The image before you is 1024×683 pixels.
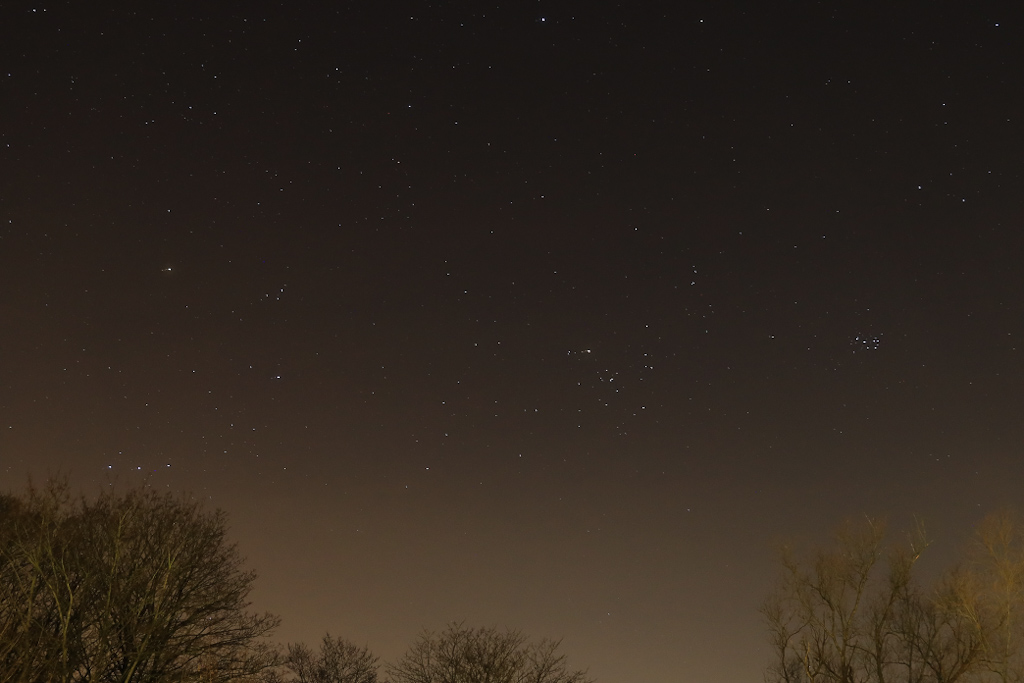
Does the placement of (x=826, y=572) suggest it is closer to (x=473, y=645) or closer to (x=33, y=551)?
(x=473, y=645)

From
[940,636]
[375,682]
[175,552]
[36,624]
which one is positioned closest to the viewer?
[36,624]

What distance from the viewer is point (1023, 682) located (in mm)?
31281

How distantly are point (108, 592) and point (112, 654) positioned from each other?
1786mm

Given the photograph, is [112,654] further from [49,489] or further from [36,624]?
[49,489]

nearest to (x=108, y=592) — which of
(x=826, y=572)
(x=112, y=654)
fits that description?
(x=112, y=654)

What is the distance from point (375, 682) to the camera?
45594 millimetres

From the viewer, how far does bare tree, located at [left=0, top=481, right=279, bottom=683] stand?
26359 millimetres

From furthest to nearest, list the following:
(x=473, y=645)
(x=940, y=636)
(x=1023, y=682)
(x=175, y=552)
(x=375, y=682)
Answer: (x=375, y=682) < (x=473, y=645) < (x=940, y=636) < (x=1023, y=682) < (x=175, y=552)

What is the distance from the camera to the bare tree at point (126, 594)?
26359 mm

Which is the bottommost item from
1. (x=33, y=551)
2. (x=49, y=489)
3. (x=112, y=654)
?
(x=112, y=654)

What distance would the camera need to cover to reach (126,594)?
27641 millimetres

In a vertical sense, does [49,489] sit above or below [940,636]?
above

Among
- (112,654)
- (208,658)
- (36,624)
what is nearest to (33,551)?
(36,624)

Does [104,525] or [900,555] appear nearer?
[104,525]
